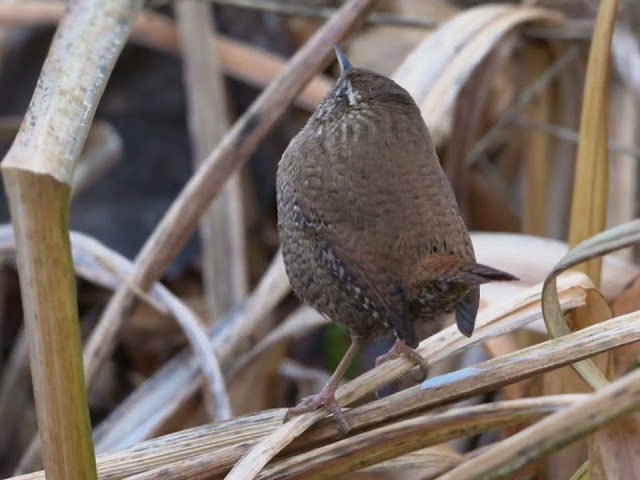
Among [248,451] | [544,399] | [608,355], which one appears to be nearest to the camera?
[544,399]

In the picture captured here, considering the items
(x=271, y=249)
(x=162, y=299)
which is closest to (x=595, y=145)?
(x=162, y=299)

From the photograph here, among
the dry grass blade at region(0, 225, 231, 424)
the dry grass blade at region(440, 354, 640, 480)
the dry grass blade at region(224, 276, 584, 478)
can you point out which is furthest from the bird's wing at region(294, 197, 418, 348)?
the dry grass blade at region(0, 225, 231, 424)

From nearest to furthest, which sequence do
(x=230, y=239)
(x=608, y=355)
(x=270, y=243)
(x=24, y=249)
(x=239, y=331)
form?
1. (x=24, y=249)
2. (x=608, y=355)
3. (x=239, y=331)
4. (x=230, y=239)
5. (x=270, y=243)

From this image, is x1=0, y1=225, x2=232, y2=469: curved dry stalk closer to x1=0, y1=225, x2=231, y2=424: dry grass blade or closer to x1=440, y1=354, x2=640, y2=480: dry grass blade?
x1=0, y1=225, x2=231, y2=424: dry grass blade

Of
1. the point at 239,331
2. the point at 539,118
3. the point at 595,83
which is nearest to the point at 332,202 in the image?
the point at 595,83

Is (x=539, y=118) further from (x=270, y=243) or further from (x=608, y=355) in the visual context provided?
(x=608, y=355)

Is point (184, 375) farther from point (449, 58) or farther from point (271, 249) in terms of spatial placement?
point (271, 249)

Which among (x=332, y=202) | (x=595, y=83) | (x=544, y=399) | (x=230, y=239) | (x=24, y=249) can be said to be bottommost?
(x=544, y=399)
